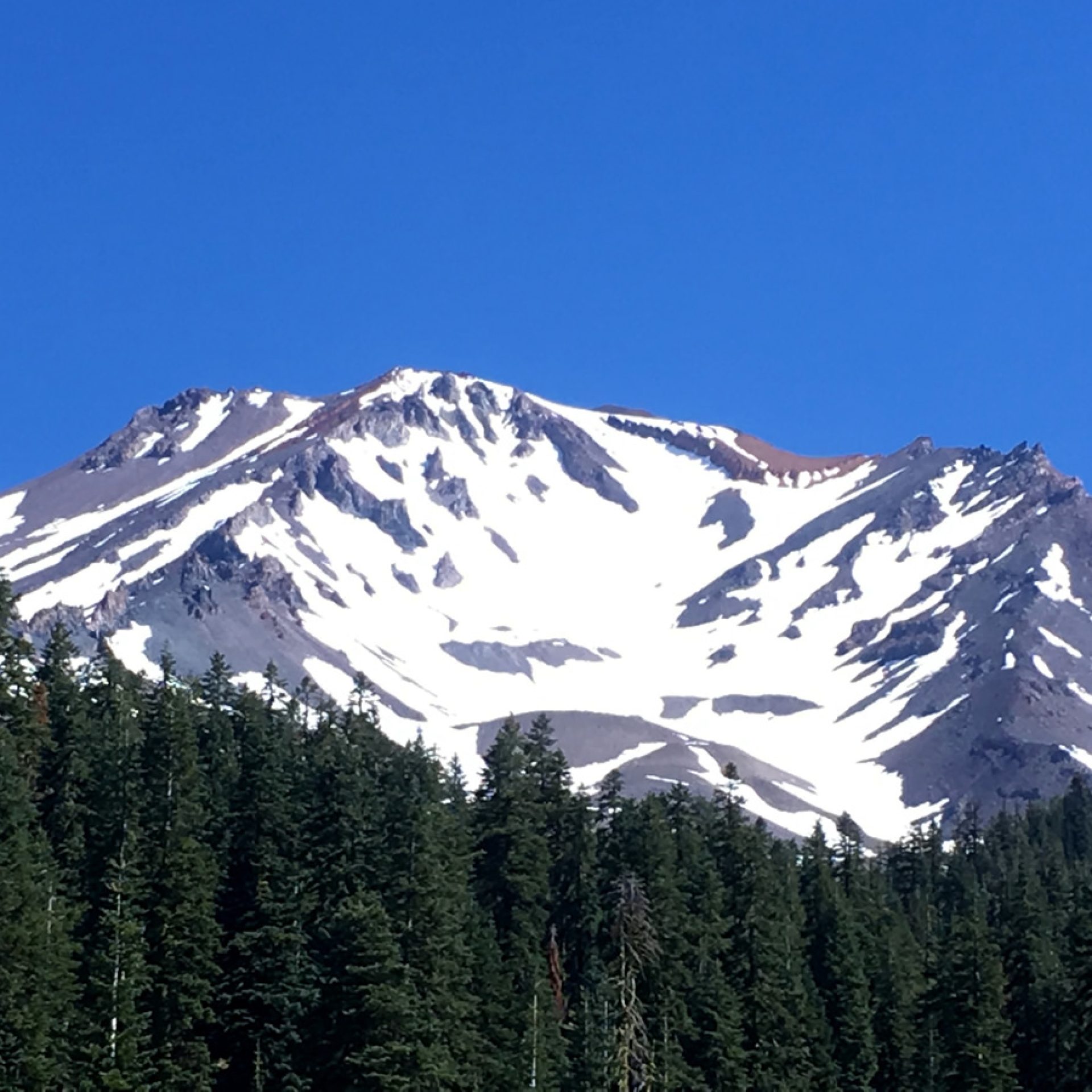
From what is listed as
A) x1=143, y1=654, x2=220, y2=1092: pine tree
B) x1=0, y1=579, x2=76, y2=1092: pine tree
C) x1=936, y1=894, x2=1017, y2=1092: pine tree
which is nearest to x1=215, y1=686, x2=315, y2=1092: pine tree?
x1=143, y1=654, x2=220, y2=1092: pine tree

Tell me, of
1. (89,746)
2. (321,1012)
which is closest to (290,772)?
(89,746)

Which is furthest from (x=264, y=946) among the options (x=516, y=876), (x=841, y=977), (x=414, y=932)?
(x=841, y=977)

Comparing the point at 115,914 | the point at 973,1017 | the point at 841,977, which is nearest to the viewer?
the point at 115,914

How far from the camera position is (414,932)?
68.9 m

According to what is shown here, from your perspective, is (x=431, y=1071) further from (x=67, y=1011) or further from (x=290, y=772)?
(x=290, y=772)

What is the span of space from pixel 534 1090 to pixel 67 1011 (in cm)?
1707

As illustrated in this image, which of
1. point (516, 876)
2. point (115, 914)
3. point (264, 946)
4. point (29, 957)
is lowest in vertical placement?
point (29, 957)

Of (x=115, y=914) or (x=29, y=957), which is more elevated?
(x=115, y=914)

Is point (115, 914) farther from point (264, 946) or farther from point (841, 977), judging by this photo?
point (841, 977)

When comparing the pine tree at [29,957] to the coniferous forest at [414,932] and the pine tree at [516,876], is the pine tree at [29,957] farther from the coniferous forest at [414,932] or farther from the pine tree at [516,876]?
the pine tree at [516,876]

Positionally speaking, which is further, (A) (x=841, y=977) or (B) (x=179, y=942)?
(A) (x=841, y=977)

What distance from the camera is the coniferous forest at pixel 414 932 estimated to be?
6550 centimetres

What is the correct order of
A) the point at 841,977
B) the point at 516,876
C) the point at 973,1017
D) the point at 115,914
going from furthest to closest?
the point at 841,977 → the point at 516,876 → the point at 973,1017 → the point at 115,914

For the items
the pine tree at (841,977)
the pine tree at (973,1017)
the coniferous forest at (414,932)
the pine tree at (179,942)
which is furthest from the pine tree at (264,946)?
the pine tree at (973,1017)
